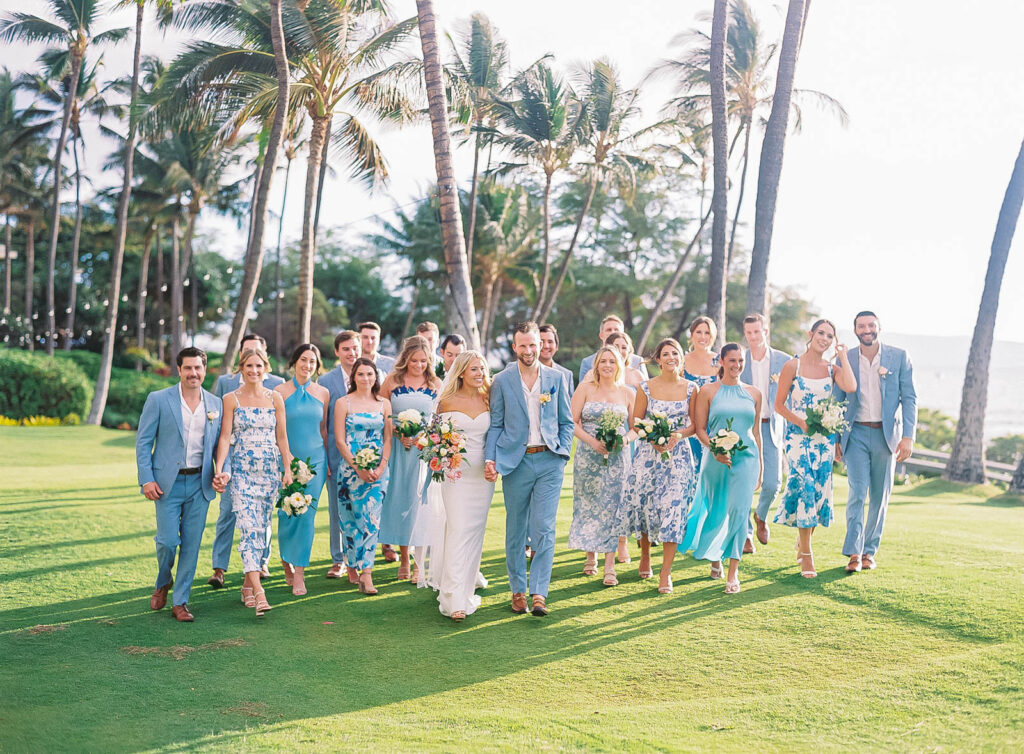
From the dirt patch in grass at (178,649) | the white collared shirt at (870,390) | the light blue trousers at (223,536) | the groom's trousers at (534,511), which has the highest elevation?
the white collared shirt at (870,390)

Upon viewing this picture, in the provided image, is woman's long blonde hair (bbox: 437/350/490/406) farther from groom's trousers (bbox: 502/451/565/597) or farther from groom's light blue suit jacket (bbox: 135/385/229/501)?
groom's light blue suit jacket (bbox: 135/385/229/501)

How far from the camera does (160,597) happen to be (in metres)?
7.28

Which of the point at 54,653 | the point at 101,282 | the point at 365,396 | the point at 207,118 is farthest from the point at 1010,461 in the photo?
the point at 101,282

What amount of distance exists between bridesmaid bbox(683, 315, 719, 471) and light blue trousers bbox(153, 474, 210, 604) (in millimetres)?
4468

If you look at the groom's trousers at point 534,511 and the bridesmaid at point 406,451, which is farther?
the bridesmaid at point 406,451

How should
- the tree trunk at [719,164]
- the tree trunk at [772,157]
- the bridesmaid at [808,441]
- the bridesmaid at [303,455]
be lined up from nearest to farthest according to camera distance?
the bridesmaid at [303,455], the bridesmaid at [808,441], the tree trunk at [772,157], the tree trunk at [719,164]

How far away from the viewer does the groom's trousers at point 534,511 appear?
23.3ft

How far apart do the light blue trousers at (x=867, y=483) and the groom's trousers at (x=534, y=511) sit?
2884 mm

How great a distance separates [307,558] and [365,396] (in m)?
1.48

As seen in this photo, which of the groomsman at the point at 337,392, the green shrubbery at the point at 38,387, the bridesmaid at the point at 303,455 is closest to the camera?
the bridesmaid at the point at 303,455

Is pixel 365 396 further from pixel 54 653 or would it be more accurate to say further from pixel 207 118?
pixel 207 118

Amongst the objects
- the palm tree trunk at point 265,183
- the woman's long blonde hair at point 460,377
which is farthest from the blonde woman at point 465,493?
the palm tree trunk at point 265,183

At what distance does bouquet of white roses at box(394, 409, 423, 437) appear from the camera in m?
7.61

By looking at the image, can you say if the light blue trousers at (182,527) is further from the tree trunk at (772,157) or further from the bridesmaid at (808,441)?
the tree trunk at (772,157)
